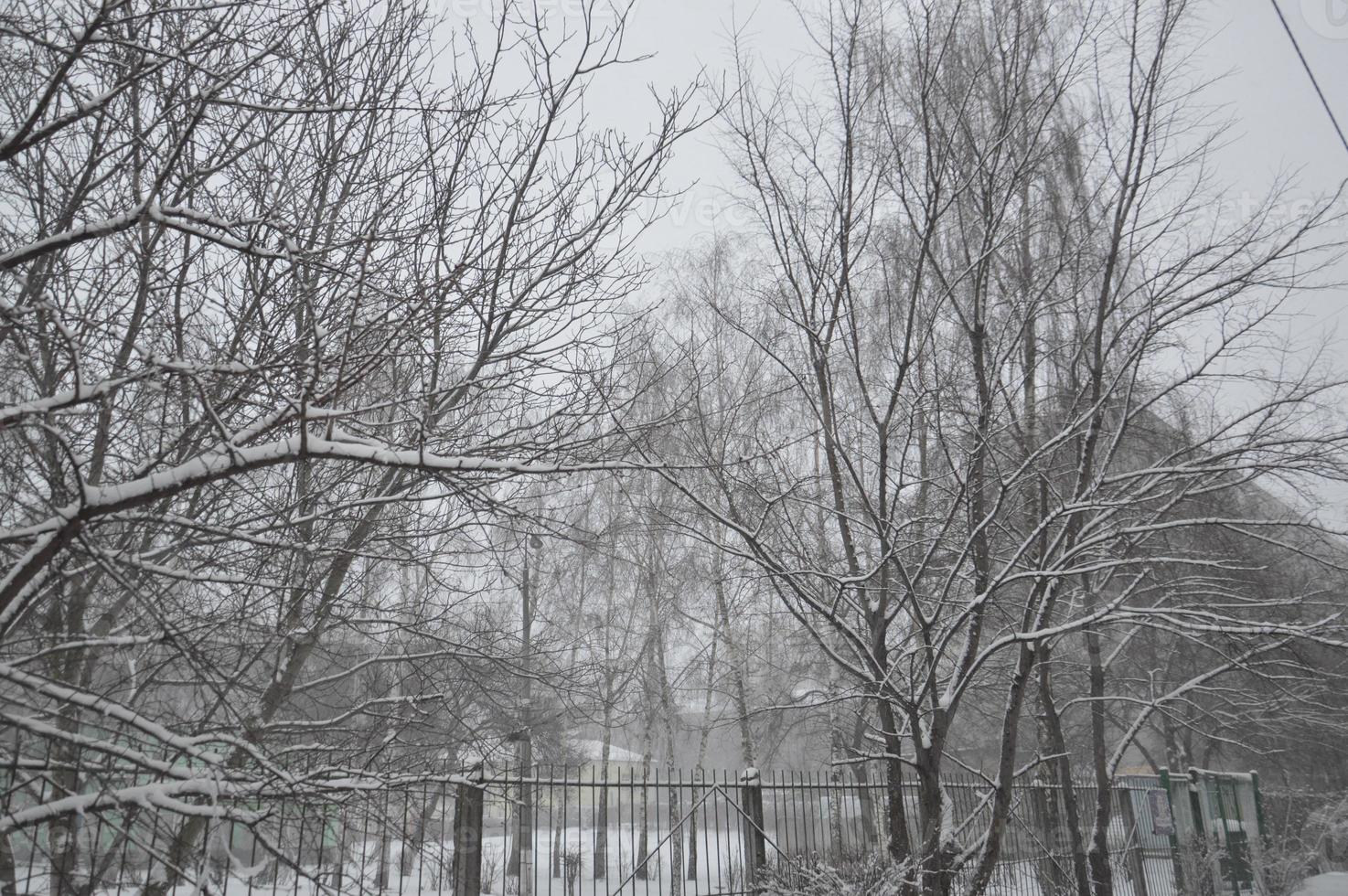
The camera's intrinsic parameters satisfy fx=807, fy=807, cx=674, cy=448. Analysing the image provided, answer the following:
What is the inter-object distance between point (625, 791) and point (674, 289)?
16.3 metres

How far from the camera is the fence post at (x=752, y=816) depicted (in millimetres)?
6375

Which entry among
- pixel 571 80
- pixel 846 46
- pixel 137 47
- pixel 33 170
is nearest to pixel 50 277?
pixel 33 170

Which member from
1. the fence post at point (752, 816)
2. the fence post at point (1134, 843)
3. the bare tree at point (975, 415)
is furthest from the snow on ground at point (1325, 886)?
the fence post at point (752, 816)

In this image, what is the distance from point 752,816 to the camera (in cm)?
665

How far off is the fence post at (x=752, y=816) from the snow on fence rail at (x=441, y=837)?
0.05ft

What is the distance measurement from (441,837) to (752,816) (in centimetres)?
357

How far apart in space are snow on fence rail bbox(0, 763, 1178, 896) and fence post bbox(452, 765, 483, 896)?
0.04ft

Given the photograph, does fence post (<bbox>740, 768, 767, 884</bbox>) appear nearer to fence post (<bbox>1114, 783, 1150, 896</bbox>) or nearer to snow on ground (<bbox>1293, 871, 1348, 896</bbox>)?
fence post (<bbox>1114, 783, 1150, 896</bbox>)

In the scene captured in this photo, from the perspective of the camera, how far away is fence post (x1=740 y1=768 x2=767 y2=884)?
6.38 m

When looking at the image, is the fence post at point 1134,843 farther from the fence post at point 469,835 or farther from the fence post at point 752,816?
the fence post at point 469,835

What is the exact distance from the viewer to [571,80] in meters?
4.23

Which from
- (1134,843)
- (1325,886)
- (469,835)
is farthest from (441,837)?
(1325,886)

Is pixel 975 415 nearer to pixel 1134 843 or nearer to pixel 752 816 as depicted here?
pixel 752 816

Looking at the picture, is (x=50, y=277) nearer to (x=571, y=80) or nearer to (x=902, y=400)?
(x=571, y=80)
